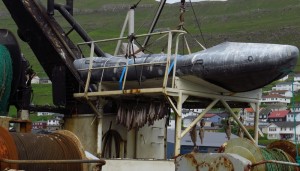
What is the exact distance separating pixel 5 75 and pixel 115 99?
3.44 meters

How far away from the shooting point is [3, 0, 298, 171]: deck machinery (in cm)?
1653

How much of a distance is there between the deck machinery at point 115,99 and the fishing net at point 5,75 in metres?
2.41

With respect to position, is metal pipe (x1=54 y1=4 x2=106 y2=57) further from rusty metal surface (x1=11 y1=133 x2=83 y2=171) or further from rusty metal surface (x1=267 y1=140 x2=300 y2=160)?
rusty metal surface (x1=11 y1=133 x2=83 y2=171)

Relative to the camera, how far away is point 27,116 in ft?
63.4

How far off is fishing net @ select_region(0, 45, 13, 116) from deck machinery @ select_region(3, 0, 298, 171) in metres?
2.41

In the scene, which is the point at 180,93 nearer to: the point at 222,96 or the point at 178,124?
the point at 178,124

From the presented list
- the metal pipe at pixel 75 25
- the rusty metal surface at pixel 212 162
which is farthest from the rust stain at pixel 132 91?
the metal pipe at pixel 75 25

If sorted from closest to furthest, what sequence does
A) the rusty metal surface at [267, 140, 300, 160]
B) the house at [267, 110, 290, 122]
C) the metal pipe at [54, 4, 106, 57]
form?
the rusty metal surface at [267, 140, 300, 160] < the metal pipe at [54, 4, 106, 57] < the house at [267, 110, 290, 122]

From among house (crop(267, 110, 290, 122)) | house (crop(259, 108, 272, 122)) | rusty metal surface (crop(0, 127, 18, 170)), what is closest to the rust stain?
rusty metal surface (crop(0, 127, 18, 170))

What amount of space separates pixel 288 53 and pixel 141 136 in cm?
582

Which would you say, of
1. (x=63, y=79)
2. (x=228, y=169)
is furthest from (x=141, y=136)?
(x=228, y=169)

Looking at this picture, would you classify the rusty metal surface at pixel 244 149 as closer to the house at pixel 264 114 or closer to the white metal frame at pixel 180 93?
the white metal frame at pixel 180 93

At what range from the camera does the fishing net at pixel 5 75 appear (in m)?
16.2

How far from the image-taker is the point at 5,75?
53.6ft
